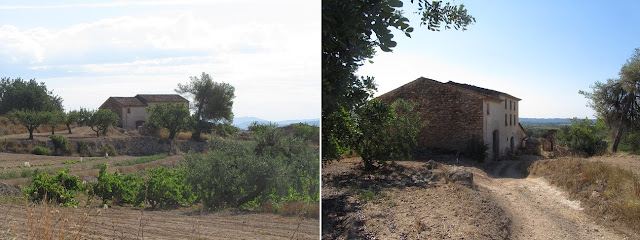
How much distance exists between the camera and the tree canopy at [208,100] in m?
2.11

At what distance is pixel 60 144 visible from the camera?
6.15ft

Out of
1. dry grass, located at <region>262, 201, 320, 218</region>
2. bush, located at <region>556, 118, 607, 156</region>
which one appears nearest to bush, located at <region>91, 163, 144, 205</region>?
dry grass, located at <region>262, 201, 320, 218</region>

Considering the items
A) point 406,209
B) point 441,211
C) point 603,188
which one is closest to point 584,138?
point 603,188

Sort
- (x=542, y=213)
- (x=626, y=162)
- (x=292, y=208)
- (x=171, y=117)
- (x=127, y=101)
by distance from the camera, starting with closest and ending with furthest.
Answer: (x=127, y=101) < (x=171, y=117) < (x=292, y=208) < (x=542, y=213) < (x=626, y=162)

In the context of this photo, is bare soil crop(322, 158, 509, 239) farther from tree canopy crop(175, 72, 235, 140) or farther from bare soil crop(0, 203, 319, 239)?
tree canopy crop(175, 72, 235, 140)

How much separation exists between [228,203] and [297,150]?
56cm

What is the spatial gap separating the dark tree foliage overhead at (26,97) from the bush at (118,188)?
328mm

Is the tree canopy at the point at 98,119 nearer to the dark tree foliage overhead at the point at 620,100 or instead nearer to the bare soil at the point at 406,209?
the bare soil at the point at 406,209

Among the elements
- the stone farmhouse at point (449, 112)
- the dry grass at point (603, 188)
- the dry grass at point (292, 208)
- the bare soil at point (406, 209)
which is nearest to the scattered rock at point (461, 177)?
the bare soil at point (406, 209)

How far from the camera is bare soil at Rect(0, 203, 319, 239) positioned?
5.77 feet

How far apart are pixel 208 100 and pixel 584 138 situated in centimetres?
1958

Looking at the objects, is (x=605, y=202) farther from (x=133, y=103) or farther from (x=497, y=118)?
(x=497, y=118)

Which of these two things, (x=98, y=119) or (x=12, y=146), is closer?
(x=12, y=146)

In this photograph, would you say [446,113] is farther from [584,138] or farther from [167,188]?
[167,188]
